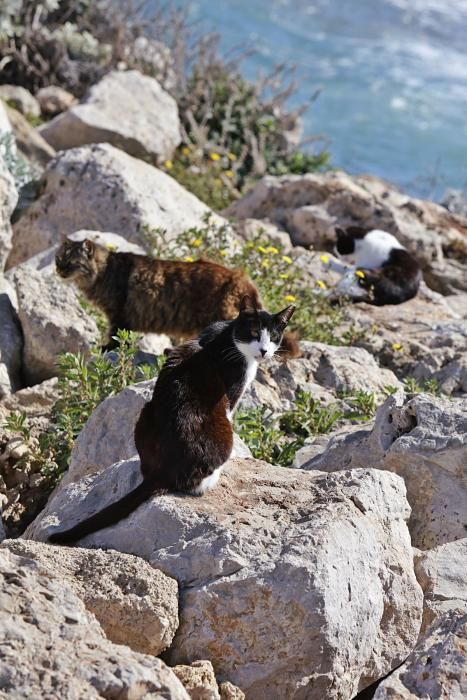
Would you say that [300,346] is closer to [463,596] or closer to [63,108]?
[463,596]

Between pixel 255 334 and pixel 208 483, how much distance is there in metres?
0.90

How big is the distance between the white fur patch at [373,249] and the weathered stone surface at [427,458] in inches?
164

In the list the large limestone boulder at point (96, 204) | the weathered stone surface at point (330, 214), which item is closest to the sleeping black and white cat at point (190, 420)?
the large limestone boulder at point (96, 204)

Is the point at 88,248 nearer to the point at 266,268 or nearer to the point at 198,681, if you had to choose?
the point at 266,268

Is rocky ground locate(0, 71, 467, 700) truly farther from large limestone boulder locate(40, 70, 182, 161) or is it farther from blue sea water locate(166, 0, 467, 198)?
blue sea water locate(166, 0, 467, 198)

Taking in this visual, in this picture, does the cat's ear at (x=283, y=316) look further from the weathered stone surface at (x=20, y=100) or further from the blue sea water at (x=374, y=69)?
the blue sea water at (x=374, y=69)

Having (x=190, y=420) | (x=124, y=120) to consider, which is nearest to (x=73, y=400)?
(x=190, y=420)

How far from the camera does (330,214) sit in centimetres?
951

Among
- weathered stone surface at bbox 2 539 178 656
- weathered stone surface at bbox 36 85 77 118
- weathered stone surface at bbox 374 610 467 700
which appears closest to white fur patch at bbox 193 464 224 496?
Answer: weathered stone surface at bbox 2 539 178 656

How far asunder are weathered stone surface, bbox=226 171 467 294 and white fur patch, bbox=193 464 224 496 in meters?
5.54

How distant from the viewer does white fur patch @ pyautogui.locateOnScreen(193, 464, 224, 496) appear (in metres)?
3.96

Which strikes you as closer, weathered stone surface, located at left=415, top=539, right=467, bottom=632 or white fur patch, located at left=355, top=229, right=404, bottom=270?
weathered stone surface, located at left=415, top=539, right=467, bottom=632

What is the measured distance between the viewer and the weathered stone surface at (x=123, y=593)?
334cm

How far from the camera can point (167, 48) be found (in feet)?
43.9
